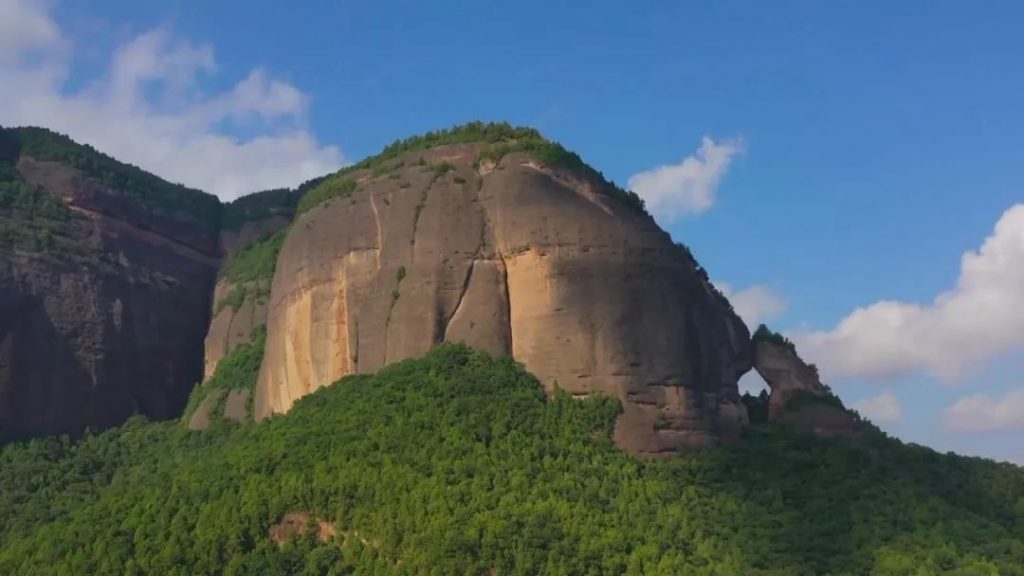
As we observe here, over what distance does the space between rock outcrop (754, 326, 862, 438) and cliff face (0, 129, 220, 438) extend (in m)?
30.9

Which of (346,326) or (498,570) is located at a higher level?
(346,326)

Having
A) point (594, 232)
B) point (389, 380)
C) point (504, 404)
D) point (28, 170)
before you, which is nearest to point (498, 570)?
point (504, 404)

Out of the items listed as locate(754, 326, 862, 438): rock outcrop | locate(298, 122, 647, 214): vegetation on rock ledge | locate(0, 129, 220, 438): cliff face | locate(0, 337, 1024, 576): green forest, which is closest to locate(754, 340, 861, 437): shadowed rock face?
locate(754, 326, 862, 438): rock outcrop

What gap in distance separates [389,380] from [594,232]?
8.89m

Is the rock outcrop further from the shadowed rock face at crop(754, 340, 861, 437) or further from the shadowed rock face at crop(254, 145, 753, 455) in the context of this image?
the shadowed rock face at crop(254, 145, 753, 455)

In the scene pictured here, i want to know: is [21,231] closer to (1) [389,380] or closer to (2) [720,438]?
(1) [389,380]

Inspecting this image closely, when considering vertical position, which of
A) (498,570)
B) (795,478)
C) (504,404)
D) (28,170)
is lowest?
(498,570)

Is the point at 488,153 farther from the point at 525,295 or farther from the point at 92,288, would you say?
the point at 92,288

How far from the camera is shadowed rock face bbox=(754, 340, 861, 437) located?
45.2m

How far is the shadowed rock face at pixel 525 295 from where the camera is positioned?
41.0 m

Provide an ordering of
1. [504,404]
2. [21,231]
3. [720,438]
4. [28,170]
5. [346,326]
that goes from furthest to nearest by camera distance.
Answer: [28,170] < [21,231] < [346,326] < [720,438] < [504,404]

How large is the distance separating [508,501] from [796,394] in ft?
55.8

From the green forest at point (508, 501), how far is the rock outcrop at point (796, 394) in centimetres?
141

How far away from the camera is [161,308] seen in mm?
63156
